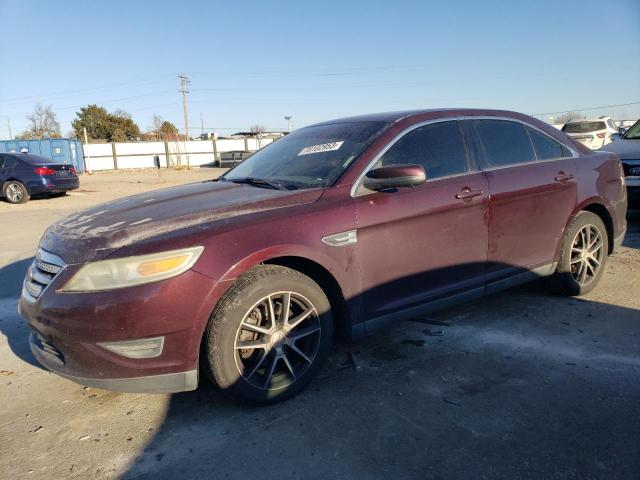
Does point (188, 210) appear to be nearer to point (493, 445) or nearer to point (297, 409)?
point (297, 409)

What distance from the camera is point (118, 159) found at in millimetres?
39750

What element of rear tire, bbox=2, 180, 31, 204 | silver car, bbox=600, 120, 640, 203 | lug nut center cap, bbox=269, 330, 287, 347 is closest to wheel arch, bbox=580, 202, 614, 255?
silver car, bbox=600, 120, 640, 203

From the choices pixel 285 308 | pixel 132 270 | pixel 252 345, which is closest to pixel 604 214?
pixel 285 308

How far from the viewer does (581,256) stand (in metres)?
4.38

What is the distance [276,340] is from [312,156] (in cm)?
141

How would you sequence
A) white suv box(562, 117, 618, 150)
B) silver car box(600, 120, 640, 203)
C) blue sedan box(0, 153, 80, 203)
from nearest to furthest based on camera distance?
silver car box(600, 120, 640, 203) → blue sedan box(0, 153, 80, 203) → white suv box(562, 117, 618, 150)

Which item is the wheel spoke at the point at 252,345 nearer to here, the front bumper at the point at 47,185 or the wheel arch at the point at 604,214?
the wheel arch at the point at 604,214

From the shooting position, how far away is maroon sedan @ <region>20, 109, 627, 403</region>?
249cm

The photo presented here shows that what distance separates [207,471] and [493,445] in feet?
4.62

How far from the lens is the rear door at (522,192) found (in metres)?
3.71

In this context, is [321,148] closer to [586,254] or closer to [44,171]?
[586,254]

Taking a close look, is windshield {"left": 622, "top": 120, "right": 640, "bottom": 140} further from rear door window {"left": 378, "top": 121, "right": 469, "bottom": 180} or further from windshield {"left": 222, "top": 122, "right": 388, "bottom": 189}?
windshield {"left": 222, "top": 122, "right": 388, "bottom": 189}

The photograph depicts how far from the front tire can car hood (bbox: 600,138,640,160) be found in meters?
6.30

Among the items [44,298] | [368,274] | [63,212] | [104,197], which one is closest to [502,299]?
[368,274]
